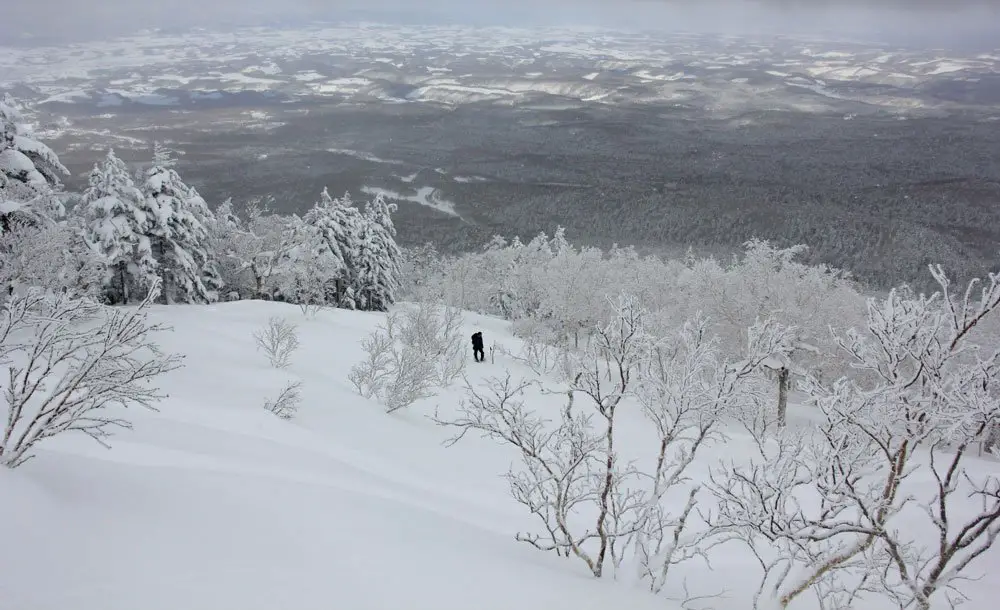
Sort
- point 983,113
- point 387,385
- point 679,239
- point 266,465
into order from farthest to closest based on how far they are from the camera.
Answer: point 983,113 < point 679,239 < point 387,385 < point 266,465

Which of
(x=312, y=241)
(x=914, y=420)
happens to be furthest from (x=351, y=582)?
(x=312, y=241)

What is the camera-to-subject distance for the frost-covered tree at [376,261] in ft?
113

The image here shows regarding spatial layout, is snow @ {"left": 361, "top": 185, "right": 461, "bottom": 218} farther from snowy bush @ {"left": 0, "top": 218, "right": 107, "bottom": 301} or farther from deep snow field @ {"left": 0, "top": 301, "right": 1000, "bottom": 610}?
deep snow field @ {"left": 0, "top": 301, "right": 1000, "bottom": 610}

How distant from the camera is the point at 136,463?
6562 millimetres

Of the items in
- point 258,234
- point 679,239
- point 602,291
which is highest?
point 258,234

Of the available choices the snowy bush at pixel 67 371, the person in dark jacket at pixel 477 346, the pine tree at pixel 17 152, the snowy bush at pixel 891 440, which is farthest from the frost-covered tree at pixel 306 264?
the snowy bush at pixel 891 440

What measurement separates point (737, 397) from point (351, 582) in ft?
14.5

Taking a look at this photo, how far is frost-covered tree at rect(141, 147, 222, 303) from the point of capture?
22625 millimetres

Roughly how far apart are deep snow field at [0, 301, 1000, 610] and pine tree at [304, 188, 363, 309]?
20.6 m

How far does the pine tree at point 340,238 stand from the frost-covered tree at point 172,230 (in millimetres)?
6578

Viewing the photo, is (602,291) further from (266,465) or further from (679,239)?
(679,239)

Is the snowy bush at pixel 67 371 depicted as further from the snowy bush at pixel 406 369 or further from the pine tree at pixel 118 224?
the pine tree at pixel 118 224

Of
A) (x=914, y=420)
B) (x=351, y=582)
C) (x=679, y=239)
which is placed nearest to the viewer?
(x=914, y=420)

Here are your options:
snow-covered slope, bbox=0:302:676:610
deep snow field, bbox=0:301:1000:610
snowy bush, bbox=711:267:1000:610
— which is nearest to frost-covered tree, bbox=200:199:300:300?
deep snow field, bbox=0:301:1000:610
